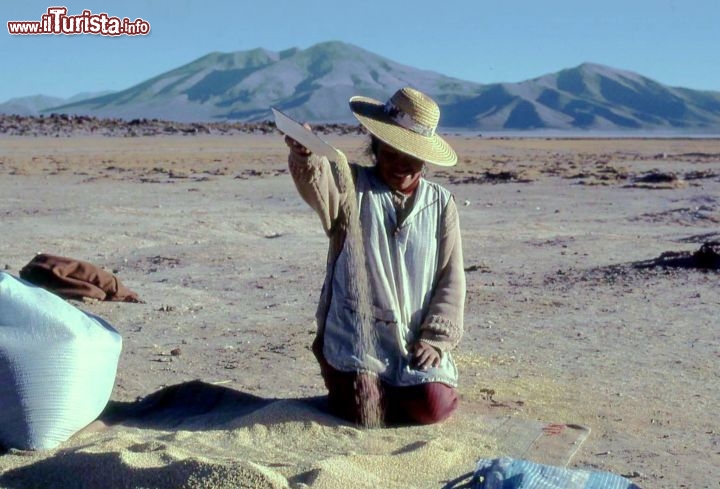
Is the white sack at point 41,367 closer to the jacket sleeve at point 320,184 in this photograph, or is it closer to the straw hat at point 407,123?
the jacket sleeve at point 320,184

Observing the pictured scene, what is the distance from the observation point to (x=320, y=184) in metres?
4.29

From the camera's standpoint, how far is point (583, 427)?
464 cm

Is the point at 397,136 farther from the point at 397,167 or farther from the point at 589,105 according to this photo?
the point at 589,105

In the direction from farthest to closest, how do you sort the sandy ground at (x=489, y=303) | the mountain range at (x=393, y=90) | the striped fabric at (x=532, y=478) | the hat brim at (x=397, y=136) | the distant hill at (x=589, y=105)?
the mountain range at (x=393, y=90) < the distant hill at (x=589, y=105) < the sandy ground at (x=489, y=303) < the hat brim at (x=397, y=136) < the striped fabric at (x=532, y=478)

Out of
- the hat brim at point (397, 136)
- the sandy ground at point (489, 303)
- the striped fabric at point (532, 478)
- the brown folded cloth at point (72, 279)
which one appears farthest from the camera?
the brown folded cloth at point (72, 279)

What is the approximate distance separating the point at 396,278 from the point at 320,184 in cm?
56

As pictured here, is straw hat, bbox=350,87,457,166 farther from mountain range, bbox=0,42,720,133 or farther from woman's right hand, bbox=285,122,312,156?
mountain range, bbox=0,42,720,133

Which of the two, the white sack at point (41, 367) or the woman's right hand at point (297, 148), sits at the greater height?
the woman's right hand at point (297, 148)

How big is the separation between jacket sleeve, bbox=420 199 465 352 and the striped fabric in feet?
3.38

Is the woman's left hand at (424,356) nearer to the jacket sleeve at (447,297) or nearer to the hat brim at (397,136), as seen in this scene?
the jacket sleeve at (447,297)

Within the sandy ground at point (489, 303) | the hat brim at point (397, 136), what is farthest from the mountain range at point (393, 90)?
the hat brim at point (397, 136)

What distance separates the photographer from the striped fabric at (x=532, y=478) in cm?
351

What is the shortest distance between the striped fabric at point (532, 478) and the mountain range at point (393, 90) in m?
95.0

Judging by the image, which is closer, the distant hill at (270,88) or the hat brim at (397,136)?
the hat brim at (397,136)
